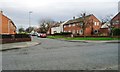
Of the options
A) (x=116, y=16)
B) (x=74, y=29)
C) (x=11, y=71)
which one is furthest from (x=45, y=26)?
(x=11, y=71)

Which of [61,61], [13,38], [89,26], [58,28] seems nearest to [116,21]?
[89,26]

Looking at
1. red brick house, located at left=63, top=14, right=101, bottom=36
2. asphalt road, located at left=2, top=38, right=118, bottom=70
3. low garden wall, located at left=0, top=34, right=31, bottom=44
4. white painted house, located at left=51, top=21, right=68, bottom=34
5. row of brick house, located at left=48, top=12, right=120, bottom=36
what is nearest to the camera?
asphalt road, located at left=2, top=38, right=118, bottom=70

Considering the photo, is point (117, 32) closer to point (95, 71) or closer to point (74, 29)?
point (74, 29)

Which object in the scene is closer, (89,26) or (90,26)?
(89,26)

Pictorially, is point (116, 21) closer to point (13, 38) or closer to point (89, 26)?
point (89, 26)

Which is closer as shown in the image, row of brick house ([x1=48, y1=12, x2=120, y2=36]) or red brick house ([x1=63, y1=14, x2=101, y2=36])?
row of brick house ([x1=48, y1=12, x2=120, y2=36])

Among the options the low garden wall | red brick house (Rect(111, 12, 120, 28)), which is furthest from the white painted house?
the low garden wall

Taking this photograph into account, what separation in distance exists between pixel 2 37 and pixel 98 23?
5056 centimetres

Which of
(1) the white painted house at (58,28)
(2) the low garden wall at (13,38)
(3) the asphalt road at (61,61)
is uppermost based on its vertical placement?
(1) the white painted house at (58,28)

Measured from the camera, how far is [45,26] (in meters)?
108

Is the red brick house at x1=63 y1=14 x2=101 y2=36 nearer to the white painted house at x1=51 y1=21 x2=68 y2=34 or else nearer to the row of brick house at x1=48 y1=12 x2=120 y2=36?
the row of brick house at x1=48 y1=12 x2=120 y2=36

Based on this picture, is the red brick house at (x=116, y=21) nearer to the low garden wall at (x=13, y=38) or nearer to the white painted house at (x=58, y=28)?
the white painted house at (x=58, y=28)

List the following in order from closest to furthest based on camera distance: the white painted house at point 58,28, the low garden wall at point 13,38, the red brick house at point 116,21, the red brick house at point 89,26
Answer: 1. the low garden wall at point 13,38
2. the red brick house at point 116,21
3. the red brick house at point 89,26
4. the white painted house at point 58,28

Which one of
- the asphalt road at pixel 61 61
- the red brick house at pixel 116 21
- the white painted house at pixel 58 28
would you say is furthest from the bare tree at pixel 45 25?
the asphalt road at pixel 61 61
